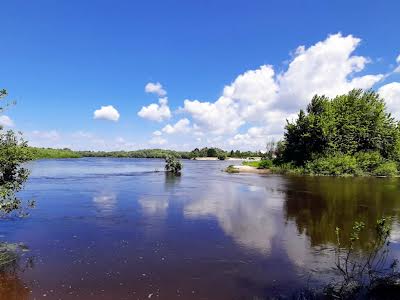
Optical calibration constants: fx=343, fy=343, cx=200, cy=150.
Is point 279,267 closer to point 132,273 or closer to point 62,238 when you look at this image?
point 132,273

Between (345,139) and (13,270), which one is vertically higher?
(345,139)

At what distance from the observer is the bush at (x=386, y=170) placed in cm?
5741

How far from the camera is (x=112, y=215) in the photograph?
69.3ft

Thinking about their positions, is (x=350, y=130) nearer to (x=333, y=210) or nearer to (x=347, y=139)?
(x=347, y=139)

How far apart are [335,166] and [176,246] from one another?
165 feet

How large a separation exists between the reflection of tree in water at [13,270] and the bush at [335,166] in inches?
2097

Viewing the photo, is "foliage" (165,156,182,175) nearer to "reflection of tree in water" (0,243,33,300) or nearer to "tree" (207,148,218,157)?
"reflection of tree in water" (0,243,33,300)

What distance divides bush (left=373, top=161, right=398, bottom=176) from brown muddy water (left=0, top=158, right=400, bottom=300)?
3390 centimetres

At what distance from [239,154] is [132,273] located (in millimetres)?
178499

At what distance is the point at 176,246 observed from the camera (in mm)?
14664

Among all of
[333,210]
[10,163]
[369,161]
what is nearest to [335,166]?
[369,161]

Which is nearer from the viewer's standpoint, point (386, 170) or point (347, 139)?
point (386, 170)

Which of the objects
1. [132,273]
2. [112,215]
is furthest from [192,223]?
[132,273]

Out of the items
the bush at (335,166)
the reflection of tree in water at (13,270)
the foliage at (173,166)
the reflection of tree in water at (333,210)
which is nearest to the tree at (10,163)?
the reflection of tree in water at (13,270)
